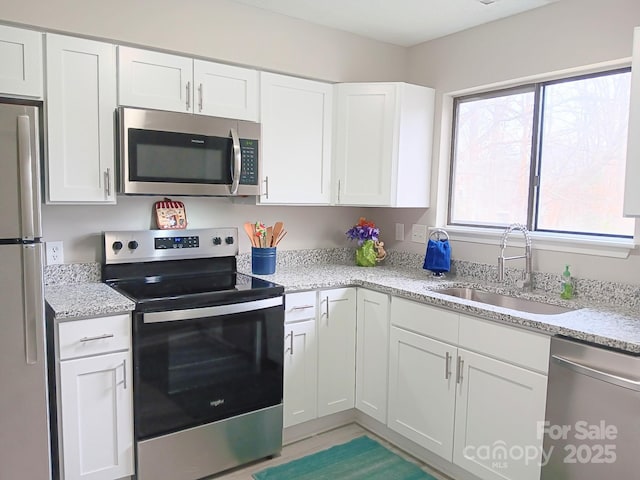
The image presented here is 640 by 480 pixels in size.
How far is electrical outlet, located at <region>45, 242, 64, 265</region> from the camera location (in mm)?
2477

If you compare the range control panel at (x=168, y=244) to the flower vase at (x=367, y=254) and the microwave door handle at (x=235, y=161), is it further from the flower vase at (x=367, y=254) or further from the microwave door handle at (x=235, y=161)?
the flower vase at (x=367, y=254)

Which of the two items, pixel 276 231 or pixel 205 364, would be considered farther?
pixel 276 231

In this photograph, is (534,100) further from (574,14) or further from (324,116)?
(324,116)

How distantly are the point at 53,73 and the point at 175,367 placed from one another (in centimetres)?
143

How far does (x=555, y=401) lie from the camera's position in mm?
1962

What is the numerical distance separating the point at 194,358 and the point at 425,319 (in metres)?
1.14

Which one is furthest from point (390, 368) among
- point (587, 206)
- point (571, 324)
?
point (587, 206)

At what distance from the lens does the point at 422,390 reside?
254 centimetres

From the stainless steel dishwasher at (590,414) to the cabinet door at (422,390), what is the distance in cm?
49

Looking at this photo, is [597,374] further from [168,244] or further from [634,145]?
[168,244]

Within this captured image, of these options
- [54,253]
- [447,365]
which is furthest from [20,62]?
[447,365]

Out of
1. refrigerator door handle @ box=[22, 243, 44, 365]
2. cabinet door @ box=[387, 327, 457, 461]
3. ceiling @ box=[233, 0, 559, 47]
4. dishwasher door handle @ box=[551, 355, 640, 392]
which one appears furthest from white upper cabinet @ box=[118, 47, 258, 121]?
dishwasher door handle @ box=[551, 355, 640, 392]

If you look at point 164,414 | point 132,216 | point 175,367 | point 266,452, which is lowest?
point 266,452

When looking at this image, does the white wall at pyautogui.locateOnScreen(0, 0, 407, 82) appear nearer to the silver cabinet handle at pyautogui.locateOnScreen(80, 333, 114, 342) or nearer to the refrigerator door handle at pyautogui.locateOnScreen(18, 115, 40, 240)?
the refrigerator door handle at pyautogui.locateOnScreen(18, 115, 40, 240)
